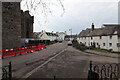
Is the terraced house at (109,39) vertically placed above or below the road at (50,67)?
above

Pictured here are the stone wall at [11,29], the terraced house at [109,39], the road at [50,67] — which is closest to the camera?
the road at [50,67]

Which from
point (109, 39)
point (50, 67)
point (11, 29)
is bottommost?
point (50, 67)

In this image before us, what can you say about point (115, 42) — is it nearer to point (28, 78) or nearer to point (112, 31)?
point (112, 31)

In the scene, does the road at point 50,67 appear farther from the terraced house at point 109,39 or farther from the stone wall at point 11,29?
the terraced house at point 109,39

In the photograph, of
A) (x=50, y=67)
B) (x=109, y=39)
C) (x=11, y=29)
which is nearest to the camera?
(x=50, y=67)

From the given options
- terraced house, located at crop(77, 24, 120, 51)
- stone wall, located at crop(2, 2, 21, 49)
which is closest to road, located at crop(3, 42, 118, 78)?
stone wall, located at crop(2, 2, 21, 49)

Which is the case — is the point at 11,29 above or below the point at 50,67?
above

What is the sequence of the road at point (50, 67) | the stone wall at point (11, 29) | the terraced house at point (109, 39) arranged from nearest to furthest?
the road at point (50, 67) → the stone wall at point (11, 29) → the terraced house at point (109, 39)

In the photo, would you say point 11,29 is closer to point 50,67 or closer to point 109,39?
point 50,67

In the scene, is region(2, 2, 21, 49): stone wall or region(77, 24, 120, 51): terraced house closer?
region(2, 2, 21, 49): stone wall

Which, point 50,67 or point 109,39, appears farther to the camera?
point 109,39

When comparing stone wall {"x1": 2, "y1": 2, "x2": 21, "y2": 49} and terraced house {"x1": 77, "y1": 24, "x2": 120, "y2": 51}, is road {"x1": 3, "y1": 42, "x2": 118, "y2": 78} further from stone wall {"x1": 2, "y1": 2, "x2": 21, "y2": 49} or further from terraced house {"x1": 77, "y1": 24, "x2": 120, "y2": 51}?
terraced house {"x1": 77, "y1": 24, "x2": 120, "y2": 51}

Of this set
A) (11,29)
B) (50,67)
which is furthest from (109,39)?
(11,29)

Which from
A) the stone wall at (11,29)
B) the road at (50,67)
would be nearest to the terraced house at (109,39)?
the road at (50,67)
